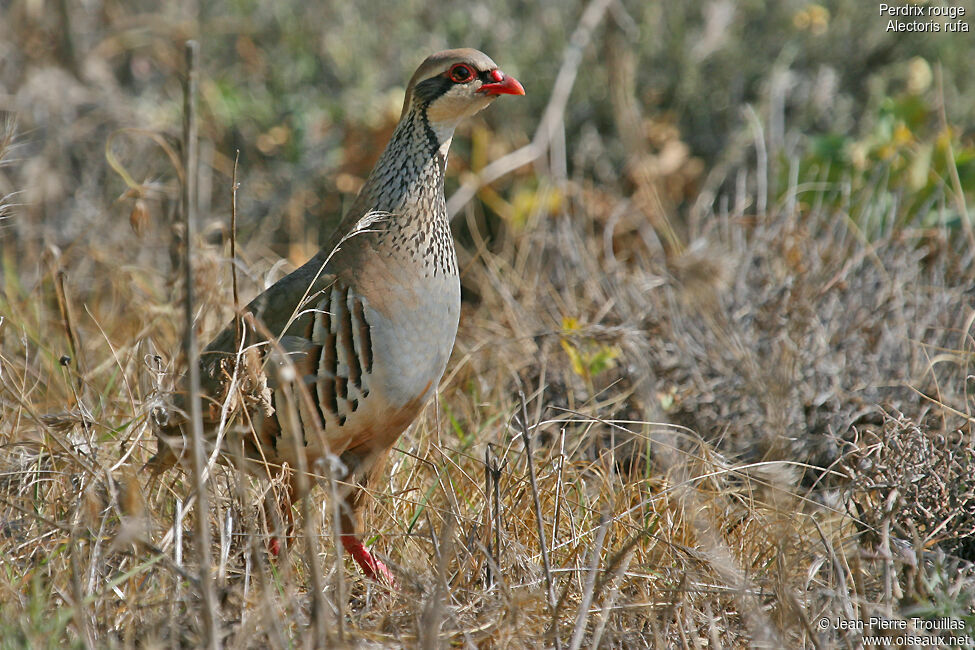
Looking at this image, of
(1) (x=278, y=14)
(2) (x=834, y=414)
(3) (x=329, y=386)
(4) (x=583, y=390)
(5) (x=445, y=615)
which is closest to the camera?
(5) (x=445, y=615)

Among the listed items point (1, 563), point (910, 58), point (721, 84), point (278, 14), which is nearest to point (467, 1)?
point (278, 14)

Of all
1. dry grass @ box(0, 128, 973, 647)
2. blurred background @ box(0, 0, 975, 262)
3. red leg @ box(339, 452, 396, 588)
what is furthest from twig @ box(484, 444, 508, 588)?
blurred background @ box(0, 0, 975, 262)

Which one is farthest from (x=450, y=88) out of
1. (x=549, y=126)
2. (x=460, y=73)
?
(x=549, y=126)

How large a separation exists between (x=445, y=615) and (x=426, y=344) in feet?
2.42

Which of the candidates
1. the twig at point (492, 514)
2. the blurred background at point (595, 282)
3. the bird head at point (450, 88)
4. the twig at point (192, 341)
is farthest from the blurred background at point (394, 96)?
the twig at point (192, 341)

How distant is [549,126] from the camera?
15.8ft

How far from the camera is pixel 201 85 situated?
5457mm

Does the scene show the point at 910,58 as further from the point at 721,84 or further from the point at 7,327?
the point at 7,327

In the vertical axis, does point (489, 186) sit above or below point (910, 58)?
below

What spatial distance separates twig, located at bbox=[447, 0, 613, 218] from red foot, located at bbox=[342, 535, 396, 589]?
221 centimetres

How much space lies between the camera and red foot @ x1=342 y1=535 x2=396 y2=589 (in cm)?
267

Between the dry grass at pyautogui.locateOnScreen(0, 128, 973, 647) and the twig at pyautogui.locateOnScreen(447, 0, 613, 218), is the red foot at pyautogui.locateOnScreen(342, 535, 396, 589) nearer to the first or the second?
the dry grass at pyautogui.locateOnScreen(0, 128, 973, 647)

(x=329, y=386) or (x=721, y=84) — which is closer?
(x=329, y=386)

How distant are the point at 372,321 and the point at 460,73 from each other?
78 centimetres
